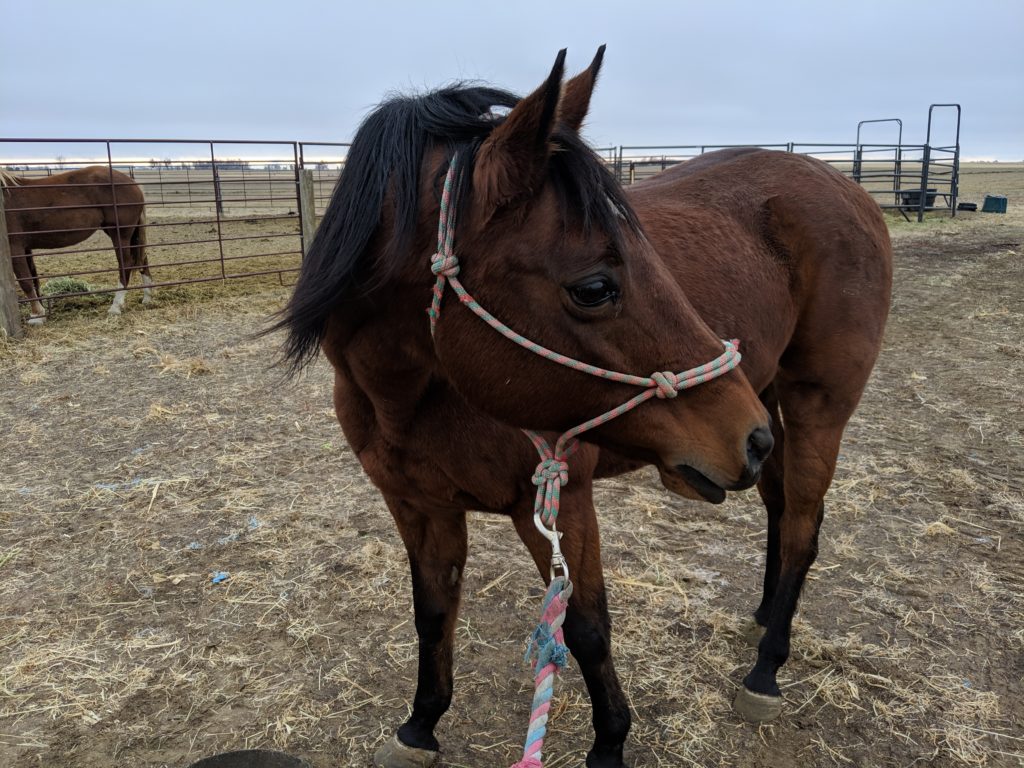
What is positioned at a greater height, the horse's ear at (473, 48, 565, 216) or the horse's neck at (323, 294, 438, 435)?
the horse's ear at (473, 48, 565, 216)

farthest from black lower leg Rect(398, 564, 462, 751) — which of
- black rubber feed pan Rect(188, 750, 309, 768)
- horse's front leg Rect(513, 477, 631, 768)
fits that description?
horse's front leg Rect(513, 477, 631, 768)

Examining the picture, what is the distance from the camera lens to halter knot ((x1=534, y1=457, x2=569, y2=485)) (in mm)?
1636

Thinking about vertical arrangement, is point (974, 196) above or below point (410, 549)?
above

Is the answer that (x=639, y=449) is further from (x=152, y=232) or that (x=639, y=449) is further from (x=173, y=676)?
(x=152, y=232)

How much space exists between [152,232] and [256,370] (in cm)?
1253

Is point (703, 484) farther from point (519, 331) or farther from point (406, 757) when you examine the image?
point (406, 757)

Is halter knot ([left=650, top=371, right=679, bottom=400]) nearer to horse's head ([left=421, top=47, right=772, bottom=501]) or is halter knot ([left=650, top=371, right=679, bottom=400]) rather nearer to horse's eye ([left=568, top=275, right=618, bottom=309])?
horse's head ([left=421, top=47, right=772, bottom=501])

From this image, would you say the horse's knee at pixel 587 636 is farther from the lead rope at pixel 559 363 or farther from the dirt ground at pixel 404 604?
the dirt ground at pixel 404 604

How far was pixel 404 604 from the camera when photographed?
10.3 feet

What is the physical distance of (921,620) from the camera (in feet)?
9.53

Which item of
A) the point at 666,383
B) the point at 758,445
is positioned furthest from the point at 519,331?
the point at 758,445

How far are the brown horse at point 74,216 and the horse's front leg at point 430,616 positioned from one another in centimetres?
774

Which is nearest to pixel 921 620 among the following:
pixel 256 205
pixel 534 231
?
pixel 534 231

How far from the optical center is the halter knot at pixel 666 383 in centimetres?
146
